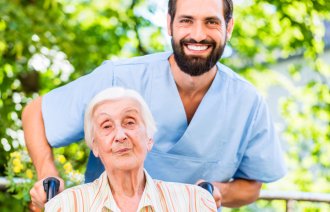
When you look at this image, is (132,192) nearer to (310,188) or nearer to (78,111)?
(78,111)

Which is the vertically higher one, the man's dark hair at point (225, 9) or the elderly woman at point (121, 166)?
the man's dark hair at point (225, 9)

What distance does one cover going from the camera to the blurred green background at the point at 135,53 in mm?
4828

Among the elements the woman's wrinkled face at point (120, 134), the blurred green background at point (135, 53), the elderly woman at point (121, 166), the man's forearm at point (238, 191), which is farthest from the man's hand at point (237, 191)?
the blurred green background at point (135, 53)

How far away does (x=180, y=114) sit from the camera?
2922 millimetres

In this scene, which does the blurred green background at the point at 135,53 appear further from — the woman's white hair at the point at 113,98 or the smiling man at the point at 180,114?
the woman's white hair at the point at 113,98

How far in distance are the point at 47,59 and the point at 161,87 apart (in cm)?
259

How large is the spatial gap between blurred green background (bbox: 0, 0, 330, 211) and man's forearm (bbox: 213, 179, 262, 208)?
3.12ft

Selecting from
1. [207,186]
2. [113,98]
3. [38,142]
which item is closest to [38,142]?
[38,142]

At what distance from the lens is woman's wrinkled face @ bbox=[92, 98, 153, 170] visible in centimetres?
248

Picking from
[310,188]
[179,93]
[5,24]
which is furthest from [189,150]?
[310,188]

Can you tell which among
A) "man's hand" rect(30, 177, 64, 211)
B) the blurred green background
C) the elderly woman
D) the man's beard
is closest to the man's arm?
"man's hand" rect(30, 177, 64, 211)

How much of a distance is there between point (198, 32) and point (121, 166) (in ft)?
1.78

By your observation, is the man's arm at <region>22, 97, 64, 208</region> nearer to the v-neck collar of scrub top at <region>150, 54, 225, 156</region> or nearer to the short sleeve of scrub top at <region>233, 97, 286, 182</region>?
the v-neck collar of scrub top at <region>150, 54, 225, 156</region>

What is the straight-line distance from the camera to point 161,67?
2936 mm
